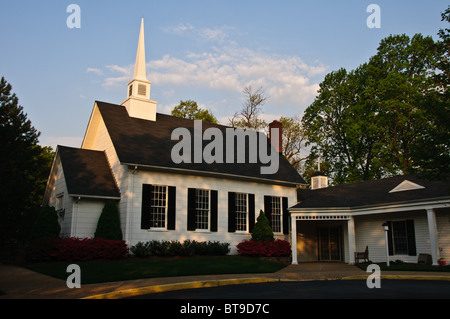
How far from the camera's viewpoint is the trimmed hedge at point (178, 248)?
61.4 ft

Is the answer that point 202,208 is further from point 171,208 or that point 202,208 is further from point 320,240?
point 320,240

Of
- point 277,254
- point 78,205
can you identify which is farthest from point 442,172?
point 78,205

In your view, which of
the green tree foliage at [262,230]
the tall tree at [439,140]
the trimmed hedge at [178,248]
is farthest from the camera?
the green tree foliage at [262,230]

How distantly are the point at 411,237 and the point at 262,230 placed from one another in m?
7.63

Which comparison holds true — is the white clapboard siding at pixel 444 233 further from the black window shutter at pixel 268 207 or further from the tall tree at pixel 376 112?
the tall tree at pixel 376 112

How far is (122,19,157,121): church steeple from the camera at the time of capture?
971 inches

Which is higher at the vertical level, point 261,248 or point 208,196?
point 208,196

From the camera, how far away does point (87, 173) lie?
20234 millimetres

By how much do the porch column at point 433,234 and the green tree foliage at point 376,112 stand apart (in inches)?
502

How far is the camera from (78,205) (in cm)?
1891

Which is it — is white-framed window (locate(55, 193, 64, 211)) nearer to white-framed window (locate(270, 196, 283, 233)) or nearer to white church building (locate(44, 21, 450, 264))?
white church building (locate(44, 21, 450, 264))

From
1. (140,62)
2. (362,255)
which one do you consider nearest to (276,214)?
(362,255)

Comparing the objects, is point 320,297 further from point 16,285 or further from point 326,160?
point 326,160

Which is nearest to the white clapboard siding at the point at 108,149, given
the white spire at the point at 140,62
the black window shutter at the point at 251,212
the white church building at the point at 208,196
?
the white church building at the point at 208,196
